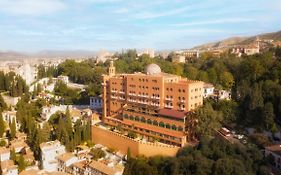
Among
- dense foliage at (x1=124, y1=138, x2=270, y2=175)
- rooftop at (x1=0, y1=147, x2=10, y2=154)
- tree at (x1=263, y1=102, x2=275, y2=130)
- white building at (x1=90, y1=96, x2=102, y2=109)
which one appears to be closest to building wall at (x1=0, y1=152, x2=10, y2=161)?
rooftop at (x1=0, y1=147, x2=10, y2=154)

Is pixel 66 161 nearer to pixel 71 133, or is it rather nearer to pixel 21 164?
pixel 21 164

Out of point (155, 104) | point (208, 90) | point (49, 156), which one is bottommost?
point (49, 156)

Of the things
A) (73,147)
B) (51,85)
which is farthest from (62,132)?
(51,85)

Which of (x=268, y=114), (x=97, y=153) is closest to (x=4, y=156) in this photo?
(x=97, y=153)

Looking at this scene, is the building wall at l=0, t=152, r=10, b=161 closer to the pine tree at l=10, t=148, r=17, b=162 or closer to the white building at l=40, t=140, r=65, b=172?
the pine tree at l=10, t=148, r=17, b=162

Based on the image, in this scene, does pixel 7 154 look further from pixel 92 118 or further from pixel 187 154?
pixel 187 154
